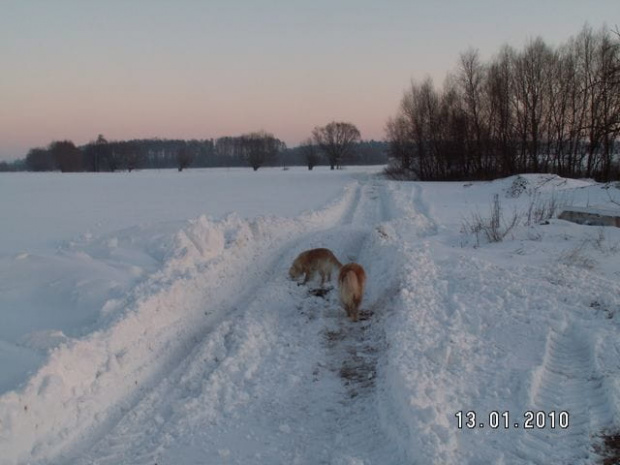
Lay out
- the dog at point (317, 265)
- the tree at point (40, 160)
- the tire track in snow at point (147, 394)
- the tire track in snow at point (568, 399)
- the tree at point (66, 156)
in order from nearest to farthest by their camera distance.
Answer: the tire track in snow at point (568, 399), the tire track in snow at point (147, 394), the dog at point (317, 265), the tree at point (66, 156), the tree at point (40, 160)

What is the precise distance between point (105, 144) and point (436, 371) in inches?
4083

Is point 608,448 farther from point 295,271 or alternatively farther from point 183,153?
point 183,153

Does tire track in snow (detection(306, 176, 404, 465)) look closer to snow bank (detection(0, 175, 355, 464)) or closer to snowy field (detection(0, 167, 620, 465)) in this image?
snowy field (detection(0, 167, 620, 465))

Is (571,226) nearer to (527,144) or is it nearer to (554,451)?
(554,451)

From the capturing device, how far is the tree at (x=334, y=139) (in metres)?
92.0

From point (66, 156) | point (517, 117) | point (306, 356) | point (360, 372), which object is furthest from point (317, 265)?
point (66, 156)

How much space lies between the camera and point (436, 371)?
4.77 m

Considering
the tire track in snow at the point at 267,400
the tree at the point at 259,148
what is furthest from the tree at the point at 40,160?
the tire track in snow at the point at 267,400

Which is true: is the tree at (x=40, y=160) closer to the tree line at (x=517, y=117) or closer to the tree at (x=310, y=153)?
the tree at (x=310, y=153)

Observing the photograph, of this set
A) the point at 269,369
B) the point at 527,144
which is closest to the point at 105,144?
the point at 527,144

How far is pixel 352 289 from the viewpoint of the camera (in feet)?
22.1
